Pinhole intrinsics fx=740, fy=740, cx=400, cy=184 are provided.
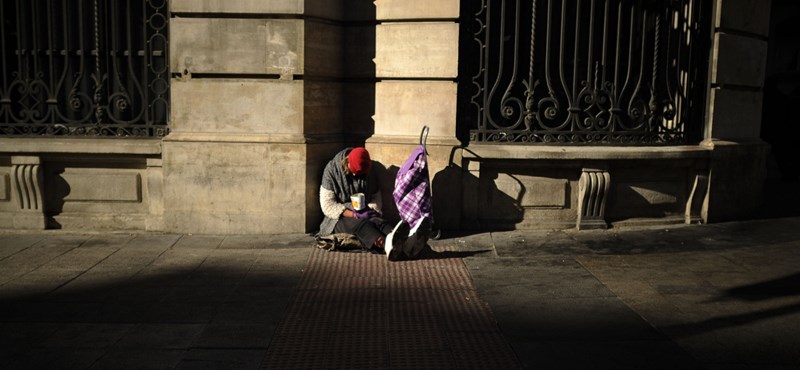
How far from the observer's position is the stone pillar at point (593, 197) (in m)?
8.40

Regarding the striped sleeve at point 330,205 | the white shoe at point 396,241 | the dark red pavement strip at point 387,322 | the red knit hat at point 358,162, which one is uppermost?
the red knit hat at point 358,162

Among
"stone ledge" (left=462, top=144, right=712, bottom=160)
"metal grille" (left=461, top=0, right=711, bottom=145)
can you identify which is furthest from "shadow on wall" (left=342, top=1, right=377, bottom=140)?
"stone ledge" (left=462, top=144, right=712, bottom=160)

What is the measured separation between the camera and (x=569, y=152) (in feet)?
27.2

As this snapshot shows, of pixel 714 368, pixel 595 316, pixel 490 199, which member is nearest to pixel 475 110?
pixel 490 199

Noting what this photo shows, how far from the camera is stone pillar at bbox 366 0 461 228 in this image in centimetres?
809

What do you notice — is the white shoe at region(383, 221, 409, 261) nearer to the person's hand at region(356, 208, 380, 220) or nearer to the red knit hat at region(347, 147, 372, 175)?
the person's hand at region(356, 208, 380, 220)

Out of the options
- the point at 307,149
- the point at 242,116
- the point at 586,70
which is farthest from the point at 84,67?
the point at 586,70

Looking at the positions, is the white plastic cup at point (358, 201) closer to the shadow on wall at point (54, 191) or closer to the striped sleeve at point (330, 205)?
the striped sleeve at point (330, 205)

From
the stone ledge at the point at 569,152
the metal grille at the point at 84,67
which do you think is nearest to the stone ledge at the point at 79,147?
the metal grille at the point at 84,67

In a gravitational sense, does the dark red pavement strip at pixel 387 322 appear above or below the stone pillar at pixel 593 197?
below

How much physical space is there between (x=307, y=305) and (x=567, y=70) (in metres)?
4.79

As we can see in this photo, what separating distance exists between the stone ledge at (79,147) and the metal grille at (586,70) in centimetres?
357

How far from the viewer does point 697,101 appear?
910 centimetres

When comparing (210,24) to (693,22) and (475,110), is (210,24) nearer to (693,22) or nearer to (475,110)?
(475,110)
